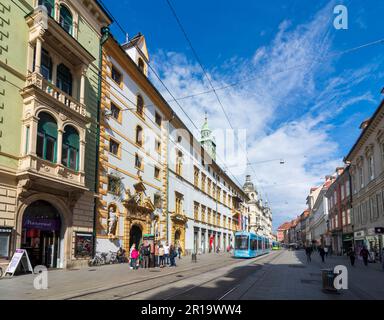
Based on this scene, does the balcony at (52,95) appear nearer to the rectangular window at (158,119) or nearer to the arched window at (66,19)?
the arched window at (66,19)

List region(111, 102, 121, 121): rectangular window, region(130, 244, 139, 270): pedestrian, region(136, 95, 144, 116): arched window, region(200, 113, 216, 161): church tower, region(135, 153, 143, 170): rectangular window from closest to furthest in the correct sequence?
region(130, 244, 139, 270): pedestrian, region(111, 102, 121, 121): rectangular window, region(135, 153, 143, 170): rectangular window, region(136, 95, 144, 116): arched window, region(200, 113, 216, 161): church tower

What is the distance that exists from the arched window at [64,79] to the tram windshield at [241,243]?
24795mm

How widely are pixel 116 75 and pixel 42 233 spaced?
13460 mm

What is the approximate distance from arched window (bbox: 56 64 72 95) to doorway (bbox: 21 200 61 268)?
21.2 ft

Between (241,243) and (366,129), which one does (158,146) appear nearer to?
(241,243)

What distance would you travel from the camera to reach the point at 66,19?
2139cm

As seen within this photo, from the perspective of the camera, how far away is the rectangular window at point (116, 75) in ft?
88.9

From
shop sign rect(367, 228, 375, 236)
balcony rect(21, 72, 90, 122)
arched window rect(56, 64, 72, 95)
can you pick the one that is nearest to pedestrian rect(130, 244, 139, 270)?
balcony rect(21, 72, 90, 122)

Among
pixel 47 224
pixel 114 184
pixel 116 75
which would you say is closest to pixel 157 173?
pixel 114 184

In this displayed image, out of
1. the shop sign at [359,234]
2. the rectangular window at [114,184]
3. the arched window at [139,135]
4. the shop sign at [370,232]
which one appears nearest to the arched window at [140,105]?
the arched window at [139,135]

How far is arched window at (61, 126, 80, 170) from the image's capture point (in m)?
19.9

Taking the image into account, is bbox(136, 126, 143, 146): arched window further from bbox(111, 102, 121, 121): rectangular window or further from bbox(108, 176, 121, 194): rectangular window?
bbox(108, 176, 121, 194): rectangular window
